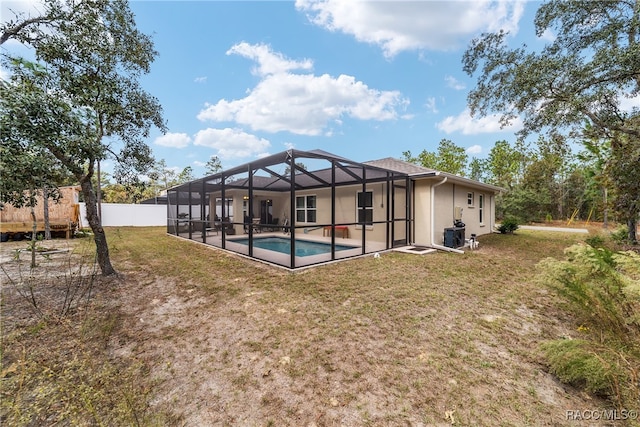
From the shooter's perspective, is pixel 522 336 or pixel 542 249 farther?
pixel 542 249

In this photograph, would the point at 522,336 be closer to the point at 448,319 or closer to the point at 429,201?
the point at 448,319

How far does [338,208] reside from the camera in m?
11.6

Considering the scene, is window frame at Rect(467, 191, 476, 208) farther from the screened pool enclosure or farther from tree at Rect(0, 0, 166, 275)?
tree at Rect(0, 0, 166, 275)

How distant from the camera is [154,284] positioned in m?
5.34

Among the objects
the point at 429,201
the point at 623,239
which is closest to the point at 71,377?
the point at 429,201

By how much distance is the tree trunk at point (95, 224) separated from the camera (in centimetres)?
521

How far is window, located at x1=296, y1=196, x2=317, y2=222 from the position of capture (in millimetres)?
12883

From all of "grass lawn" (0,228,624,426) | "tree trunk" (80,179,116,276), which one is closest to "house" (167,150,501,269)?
"grass lawn" (0,228,624,426)

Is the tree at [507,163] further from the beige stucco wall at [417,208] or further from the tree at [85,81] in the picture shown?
the tree at [85,81]

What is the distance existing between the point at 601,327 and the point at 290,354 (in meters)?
3.52

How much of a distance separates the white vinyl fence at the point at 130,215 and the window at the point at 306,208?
14958 mm

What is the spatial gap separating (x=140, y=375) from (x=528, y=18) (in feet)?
44.0

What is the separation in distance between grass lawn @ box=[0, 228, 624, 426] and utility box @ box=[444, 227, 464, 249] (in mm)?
3633

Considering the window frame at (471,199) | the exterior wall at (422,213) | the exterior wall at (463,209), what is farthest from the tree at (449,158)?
the exterior wall at (422,213)
